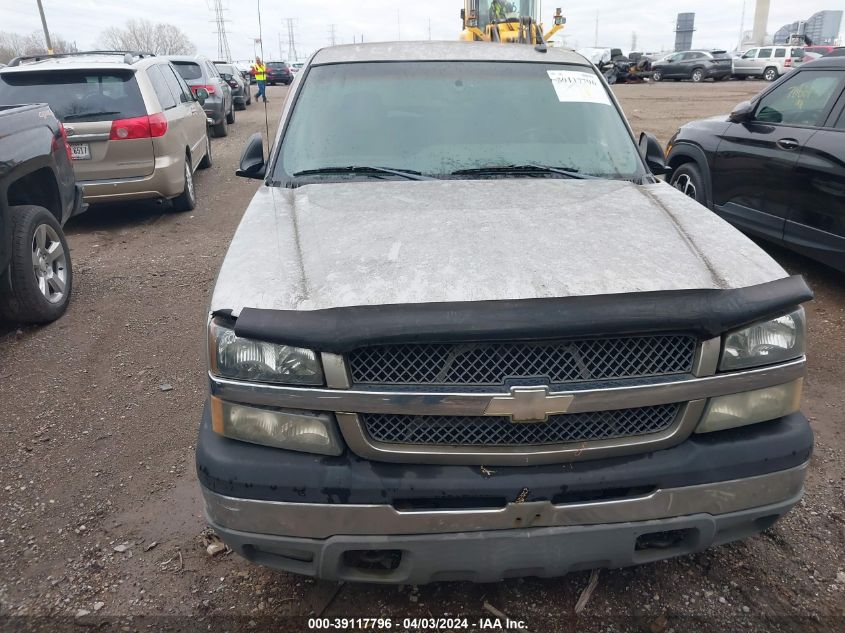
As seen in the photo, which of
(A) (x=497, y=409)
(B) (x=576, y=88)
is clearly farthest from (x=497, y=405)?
(B) (x=576, y=88)

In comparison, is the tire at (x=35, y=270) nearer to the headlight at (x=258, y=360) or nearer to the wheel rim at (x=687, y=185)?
the headlight at (x=258, y=360)

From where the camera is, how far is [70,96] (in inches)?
277

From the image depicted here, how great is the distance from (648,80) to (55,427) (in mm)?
40889

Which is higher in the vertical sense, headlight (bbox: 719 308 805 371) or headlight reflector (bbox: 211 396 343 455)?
headlight (bbox: 719 308 805 371)

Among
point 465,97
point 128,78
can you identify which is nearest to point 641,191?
point 465,97

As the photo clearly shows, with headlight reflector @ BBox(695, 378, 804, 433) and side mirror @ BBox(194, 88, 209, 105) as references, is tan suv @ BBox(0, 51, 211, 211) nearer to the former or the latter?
side mirror @ BBox(194, 88, 209, 105)

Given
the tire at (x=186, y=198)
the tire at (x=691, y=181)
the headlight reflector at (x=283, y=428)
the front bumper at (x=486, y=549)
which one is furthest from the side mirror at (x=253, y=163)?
the tire at (x=186, y=198)

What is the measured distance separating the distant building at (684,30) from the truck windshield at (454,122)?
129 m

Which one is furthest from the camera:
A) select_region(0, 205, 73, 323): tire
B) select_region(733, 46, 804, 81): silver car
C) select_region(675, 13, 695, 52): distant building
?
select_region(675, 13, 695, 52): distant building

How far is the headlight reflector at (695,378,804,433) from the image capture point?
6.61ft

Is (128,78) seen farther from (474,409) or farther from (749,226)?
(474,409)

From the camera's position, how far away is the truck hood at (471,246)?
2010mm

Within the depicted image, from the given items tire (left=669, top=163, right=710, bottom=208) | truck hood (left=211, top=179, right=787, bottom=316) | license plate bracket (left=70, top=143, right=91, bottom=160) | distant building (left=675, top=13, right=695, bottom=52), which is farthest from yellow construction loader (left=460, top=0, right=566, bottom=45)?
distant building (left=675, top=13, right=695, bottom=52)

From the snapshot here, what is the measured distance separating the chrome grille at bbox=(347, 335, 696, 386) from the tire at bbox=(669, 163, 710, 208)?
16.0ft
